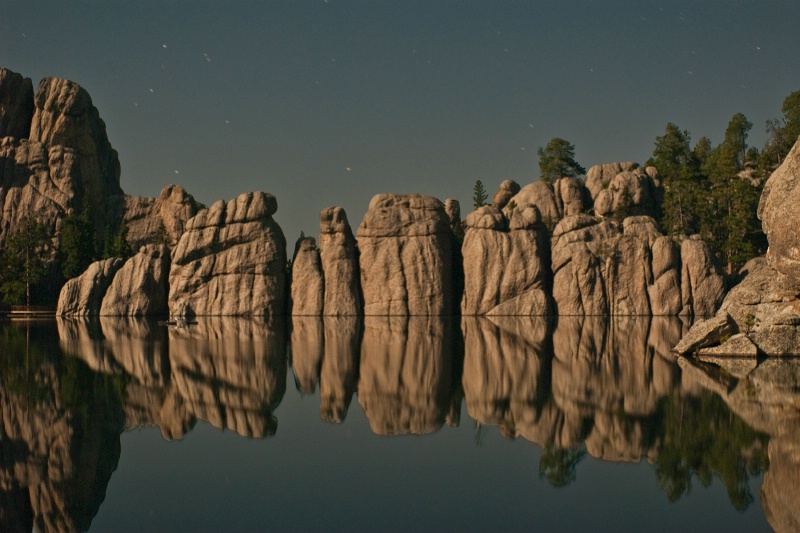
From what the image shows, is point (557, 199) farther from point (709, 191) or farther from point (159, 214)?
point (159, 214)

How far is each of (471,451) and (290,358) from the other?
15.0 metres

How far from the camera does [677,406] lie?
16188 millimetres

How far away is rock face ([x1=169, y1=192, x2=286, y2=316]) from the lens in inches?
2324

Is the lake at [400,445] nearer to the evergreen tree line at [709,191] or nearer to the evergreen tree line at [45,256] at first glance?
the evergreen tree line at [709,191]

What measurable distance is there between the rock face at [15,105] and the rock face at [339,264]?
38.5 m

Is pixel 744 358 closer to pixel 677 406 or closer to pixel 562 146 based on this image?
pixel 677 406

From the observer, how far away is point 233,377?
21.3 m

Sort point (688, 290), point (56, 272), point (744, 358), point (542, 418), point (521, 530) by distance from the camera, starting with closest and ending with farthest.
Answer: point (521, 530) → point (542, 418) → point (744, 358) → point (688, 290) → point (56, 272)

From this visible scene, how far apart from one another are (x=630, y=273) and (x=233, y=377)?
1628 inches

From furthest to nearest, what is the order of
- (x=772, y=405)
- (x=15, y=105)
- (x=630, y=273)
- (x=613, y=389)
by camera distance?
1. (x=15, y=105)
2. (x=630, y=273)
3. (x=613, y=389)
4. (x=772, y=405)

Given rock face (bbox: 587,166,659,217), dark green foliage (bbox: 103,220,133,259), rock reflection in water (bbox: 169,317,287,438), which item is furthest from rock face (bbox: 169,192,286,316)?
rock face (bbox: 587,166,659,217)

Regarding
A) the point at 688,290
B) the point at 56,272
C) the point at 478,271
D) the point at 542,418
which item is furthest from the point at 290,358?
the point at 56,272

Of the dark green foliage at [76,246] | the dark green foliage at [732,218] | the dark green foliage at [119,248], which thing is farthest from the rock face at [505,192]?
the dark green foliage at [76,246]

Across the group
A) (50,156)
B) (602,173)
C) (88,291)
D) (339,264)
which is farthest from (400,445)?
(50,156)
